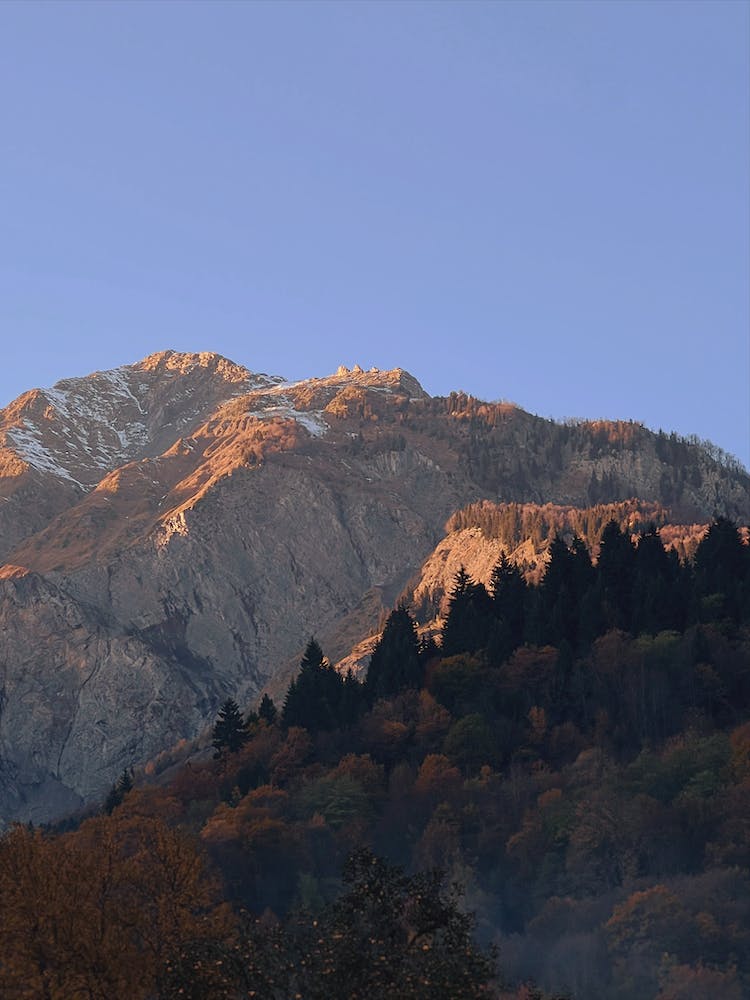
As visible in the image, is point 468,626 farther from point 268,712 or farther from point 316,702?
point 268,712

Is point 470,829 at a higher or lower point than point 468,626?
lower

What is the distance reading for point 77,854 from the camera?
84.9m

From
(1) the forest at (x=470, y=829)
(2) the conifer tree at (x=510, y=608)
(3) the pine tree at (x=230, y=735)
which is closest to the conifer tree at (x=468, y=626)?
(1) the forest at (x=470, y=829)

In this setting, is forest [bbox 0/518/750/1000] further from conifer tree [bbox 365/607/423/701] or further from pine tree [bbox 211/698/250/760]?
pine tree [bbox 211/698/250/760]

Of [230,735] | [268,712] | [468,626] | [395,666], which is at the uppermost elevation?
[468,626]

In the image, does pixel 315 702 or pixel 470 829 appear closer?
pixel 470 829

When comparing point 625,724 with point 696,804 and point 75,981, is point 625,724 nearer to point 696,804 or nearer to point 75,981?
point 696,804

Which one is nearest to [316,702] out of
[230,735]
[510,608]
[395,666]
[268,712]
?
[395,666]

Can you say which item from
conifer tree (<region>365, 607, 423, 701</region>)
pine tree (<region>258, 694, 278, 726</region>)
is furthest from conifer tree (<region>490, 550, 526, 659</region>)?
pine tree (<region>258, 694, 278, 726</region>)

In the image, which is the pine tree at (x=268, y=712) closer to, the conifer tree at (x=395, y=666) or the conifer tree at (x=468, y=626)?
the conifer tree at (x=395, y=666)

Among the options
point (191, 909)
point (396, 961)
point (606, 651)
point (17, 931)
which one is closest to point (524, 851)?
point (606, 651)

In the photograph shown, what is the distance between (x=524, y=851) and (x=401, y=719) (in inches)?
1339

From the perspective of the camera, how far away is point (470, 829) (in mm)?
151000

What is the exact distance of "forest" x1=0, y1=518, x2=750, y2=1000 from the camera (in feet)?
211
